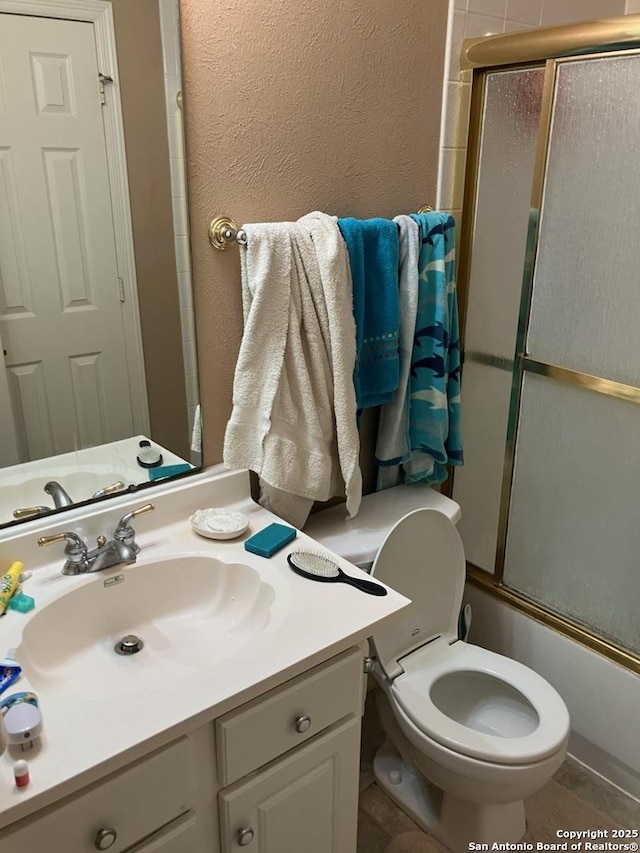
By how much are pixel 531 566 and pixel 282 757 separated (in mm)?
1070

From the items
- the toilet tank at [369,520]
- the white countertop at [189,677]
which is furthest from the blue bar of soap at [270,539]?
the toilet tank at [369,520]

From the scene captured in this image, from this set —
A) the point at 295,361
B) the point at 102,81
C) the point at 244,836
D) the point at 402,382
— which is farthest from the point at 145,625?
the point at 102,81

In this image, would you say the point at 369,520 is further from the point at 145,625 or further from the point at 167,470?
the point at 145,625

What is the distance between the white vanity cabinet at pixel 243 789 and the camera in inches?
38.6

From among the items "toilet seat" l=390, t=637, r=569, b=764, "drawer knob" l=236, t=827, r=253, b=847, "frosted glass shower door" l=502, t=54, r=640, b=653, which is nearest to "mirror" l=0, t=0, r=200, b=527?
"drawer knob" l=236, t=827, r=253, b=847

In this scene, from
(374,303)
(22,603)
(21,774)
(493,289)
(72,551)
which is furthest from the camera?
(493,289)

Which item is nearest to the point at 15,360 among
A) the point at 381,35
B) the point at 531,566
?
the point at 381,35

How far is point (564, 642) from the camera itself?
6.45 feet

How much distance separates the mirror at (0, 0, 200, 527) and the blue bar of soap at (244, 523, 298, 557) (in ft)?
0.90

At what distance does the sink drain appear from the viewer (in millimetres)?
1279

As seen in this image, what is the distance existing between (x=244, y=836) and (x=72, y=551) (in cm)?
58

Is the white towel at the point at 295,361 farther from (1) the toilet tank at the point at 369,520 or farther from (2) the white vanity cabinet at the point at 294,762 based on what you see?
(2) the white vanity cabinet at the point at 294,762

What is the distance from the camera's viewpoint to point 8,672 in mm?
1059

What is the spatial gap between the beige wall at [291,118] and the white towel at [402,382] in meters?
0.12
